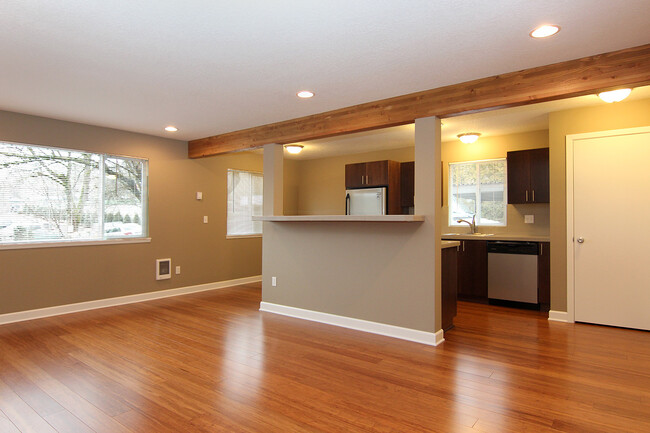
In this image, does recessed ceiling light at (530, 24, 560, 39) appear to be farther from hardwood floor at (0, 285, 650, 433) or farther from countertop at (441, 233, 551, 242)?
countertop at (441, 233, 551, 242)

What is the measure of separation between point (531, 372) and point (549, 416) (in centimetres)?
72

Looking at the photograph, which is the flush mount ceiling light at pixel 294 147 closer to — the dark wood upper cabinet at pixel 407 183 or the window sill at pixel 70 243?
the dark wood upper cabinet at pixel 407 183

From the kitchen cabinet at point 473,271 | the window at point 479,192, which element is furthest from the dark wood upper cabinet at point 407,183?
the kitchen cabinet at point 473,271

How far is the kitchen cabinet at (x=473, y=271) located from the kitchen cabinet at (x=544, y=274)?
67 cm

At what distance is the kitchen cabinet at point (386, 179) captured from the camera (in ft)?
21.1

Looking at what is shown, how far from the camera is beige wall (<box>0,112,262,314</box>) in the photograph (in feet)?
14.9

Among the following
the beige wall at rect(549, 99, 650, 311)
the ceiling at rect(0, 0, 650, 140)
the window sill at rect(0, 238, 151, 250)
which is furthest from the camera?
the window sill at rect(0, 238, 151, 250)

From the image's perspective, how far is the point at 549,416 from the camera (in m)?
2.31

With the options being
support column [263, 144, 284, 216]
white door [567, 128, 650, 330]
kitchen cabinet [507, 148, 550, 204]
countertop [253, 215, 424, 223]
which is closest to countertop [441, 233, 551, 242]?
kitchen cabinet [507, 148, 550, 204]

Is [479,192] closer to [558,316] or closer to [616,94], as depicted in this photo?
[558,316]

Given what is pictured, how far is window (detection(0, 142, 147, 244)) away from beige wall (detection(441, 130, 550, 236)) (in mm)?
4653

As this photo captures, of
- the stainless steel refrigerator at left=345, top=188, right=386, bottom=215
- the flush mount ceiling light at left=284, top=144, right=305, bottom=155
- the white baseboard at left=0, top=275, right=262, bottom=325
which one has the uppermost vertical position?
the flush mount ceiling light at left=284, top=144, right=305, bottom=155

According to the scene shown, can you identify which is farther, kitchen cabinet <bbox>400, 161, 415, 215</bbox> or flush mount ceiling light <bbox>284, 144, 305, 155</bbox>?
flush mount ceiling light <bbox>284, 144, 305, 155</bbox>

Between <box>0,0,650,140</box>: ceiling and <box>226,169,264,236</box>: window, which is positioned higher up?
<box>0,0,650,140</box>: ceiling
